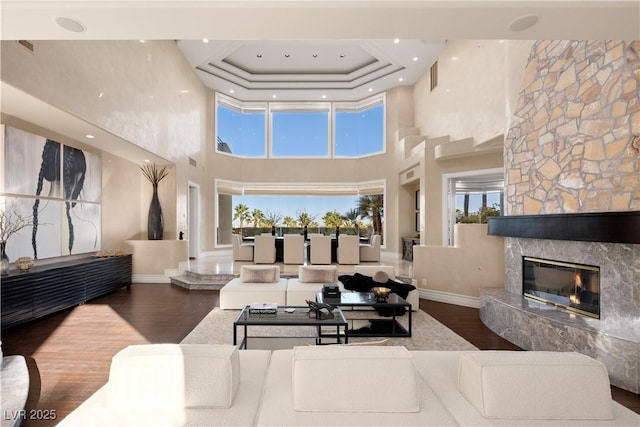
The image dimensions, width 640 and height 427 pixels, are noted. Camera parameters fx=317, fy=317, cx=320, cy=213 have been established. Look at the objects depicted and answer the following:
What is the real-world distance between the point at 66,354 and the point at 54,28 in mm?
3231


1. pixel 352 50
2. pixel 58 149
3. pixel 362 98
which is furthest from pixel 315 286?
pixel 362 98

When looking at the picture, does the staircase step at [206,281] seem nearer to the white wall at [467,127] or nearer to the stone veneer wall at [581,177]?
the white wall at [467,127]

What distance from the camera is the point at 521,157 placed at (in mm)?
4656

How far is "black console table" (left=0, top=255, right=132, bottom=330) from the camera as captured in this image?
161 inches

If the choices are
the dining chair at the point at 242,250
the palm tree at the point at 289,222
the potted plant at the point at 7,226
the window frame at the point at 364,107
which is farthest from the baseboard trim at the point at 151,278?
the window frame at the point at 364,107

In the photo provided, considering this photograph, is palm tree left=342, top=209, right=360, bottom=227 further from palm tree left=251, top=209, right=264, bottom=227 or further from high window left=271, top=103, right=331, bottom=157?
palm tree left=251, top=209, right=264, bottom=227

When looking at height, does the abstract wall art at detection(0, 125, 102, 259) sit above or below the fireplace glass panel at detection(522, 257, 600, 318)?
above

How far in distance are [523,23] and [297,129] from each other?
9885mm

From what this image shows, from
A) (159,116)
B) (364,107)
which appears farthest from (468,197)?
(159,116)

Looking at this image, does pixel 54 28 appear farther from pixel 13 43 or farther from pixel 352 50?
pixel 352 50

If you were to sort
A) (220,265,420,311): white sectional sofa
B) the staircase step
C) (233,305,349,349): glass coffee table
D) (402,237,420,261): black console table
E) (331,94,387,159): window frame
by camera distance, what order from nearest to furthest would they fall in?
(233,305,349,349): glass coffee table
(220,265,420,311): white sectional sofa
the staircase step
(402,237,420,261): black console table
(331,94,387,159): window frame

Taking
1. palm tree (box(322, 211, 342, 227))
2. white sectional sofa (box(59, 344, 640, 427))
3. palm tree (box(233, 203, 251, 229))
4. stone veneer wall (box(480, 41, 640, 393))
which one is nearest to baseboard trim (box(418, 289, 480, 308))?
stone veneer wall (box(480, 41, 640, 393))

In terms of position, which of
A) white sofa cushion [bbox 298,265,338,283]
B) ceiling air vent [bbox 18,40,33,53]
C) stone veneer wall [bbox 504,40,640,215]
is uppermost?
ceiling air vent [bbox 18,40,33,53]

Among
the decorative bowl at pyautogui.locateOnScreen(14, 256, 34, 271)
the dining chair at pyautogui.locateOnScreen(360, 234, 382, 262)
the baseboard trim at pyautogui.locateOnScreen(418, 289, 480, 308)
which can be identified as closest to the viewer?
the decorative bowl at pyautogui.locateOnScreen(14, 256, 34, 271)
